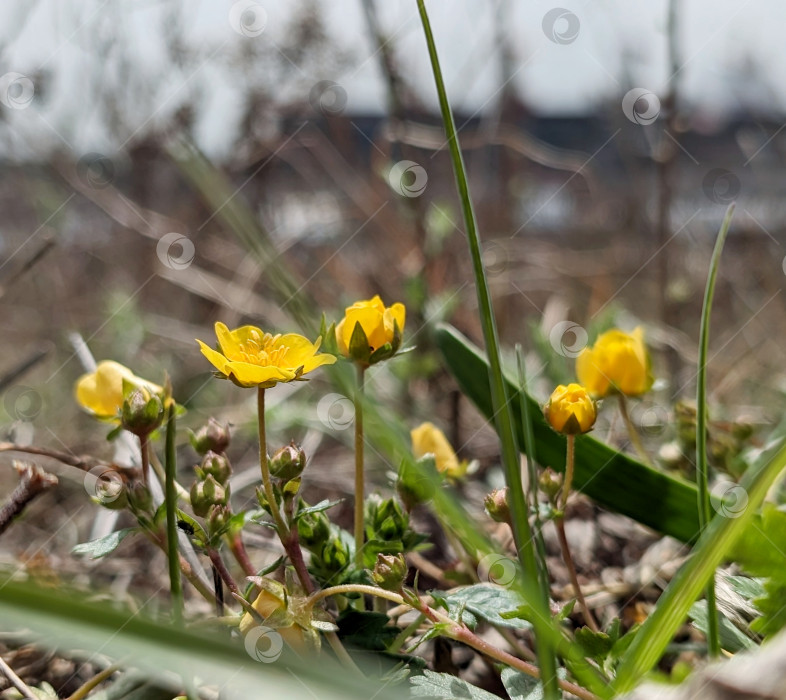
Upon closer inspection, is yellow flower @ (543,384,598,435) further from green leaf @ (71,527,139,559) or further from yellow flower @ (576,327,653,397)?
green leaf @ (71,527,139,559)

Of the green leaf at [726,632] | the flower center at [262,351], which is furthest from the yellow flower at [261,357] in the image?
the green leaf at [726,632]

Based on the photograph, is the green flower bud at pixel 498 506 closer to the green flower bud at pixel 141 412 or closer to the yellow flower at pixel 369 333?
the yellow flower at pixel 369 333

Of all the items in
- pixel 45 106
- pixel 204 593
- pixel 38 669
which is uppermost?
pixel 45 106

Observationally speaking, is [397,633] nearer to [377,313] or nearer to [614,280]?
[377,313]

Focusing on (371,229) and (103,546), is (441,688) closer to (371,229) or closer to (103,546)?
(103,546)

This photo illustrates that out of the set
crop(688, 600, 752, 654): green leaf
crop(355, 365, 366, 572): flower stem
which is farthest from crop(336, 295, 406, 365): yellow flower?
crop(688, 600, 752, 654): green leaf

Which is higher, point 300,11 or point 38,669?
point 300,11

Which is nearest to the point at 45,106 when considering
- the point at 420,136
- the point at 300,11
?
the point at 300,11

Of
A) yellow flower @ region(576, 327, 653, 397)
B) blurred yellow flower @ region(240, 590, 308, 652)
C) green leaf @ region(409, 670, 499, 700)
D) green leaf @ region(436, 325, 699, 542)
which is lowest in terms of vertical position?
blurred yellow flower @ region(240, 590, 308, 652)
